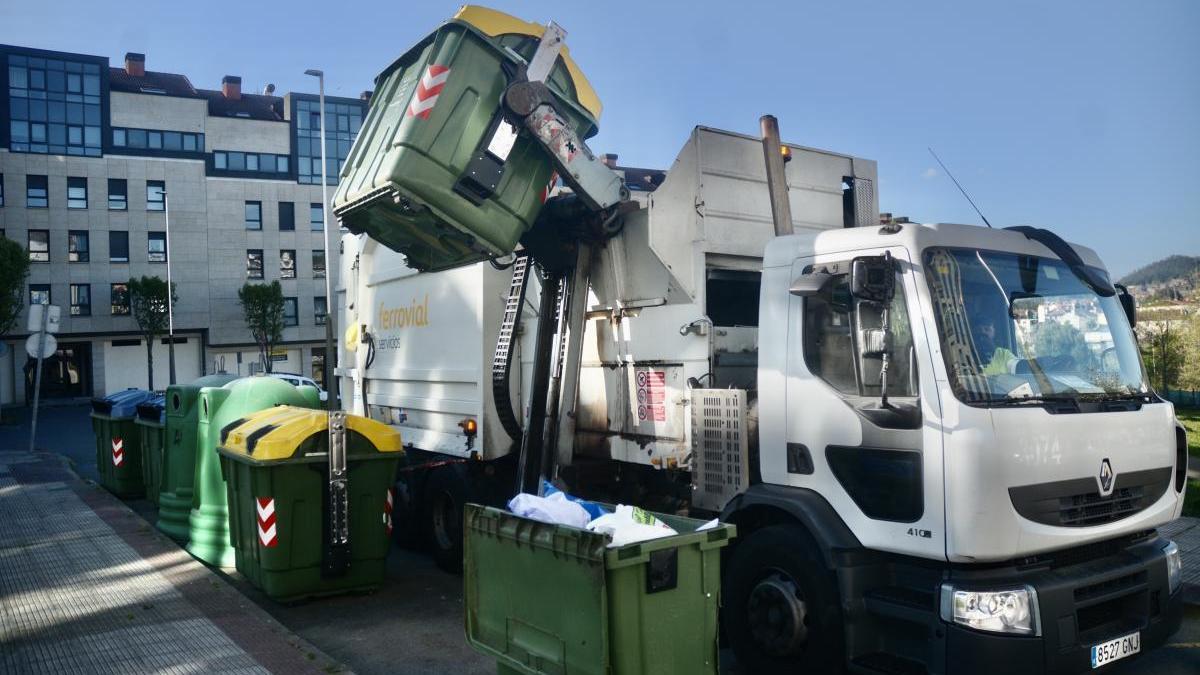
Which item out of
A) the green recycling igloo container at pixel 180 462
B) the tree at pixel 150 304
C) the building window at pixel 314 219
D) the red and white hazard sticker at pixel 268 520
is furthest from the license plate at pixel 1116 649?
the building window at pixel 314 219

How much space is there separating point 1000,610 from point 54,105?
48.8 meters

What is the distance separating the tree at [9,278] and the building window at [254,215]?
14.7 m

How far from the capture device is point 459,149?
5.82 meters

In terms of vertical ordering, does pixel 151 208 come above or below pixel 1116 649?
above

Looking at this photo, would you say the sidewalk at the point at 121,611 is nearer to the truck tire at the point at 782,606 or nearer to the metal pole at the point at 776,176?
the truck tire at the point at 782,606

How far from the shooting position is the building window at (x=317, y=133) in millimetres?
47625

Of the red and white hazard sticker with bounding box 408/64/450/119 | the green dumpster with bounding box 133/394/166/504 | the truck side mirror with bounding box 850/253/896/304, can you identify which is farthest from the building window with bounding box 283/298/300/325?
the truck side mirror with bounding box 850/253/896/304

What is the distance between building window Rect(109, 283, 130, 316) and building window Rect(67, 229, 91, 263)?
1.80 m

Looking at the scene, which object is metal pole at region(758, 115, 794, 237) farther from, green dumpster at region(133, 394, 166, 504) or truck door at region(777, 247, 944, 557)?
green dumpster at region(133, 394, 166, 504)

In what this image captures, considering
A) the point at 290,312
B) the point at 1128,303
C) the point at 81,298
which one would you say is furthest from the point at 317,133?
the point at 1128,303

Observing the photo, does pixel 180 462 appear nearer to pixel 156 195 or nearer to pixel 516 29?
pixel 516 29

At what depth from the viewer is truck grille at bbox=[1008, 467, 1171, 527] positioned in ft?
13.5

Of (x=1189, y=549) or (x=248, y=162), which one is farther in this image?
(x=248, y=162)

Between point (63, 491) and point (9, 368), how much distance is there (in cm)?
3493
